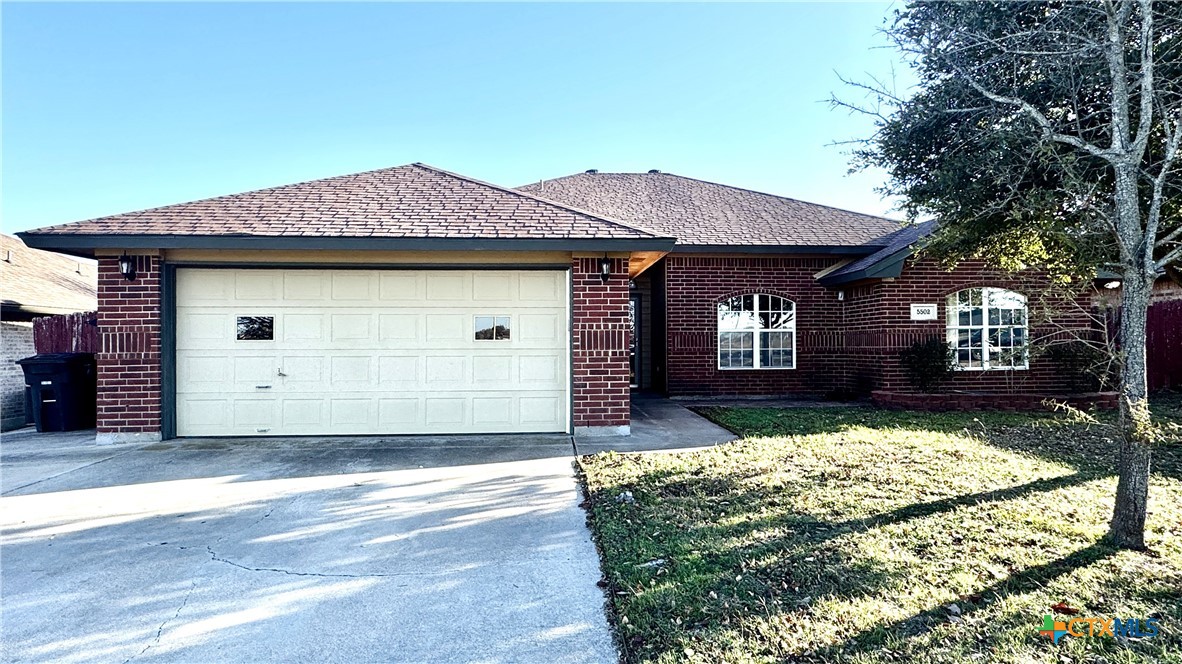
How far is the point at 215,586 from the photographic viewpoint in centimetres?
368

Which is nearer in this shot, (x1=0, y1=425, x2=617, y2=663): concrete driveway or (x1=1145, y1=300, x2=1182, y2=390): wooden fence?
(x1=0, y1=425, x2=617, y2=663): concrete driveway

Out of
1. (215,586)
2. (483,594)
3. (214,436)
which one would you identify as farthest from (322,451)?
(483,594)

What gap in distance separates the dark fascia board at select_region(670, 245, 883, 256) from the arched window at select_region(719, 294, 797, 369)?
109cm

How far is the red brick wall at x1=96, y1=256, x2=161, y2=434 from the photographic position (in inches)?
313

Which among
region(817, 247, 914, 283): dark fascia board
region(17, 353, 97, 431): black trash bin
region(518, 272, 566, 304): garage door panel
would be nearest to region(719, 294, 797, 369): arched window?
region(817, 247, 914, 283): dark fascia board

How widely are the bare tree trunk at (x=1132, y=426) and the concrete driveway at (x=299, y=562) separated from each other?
3672mm

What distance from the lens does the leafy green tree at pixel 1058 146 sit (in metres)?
4.16

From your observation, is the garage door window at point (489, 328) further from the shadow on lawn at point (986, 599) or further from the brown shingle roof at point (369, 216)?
the shadow on lawn at point (986, 599)

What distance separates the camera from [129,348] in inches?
313

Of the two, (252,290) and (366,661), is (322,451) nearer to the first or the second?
(252,290)

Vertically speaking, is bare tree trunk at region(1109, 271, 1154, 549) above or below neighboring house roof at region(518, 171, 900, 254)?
below

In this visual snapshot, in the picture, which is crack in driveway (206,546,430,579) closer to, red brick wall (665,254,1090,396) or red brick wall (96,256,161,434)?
red brick wall (96,256,161,434)

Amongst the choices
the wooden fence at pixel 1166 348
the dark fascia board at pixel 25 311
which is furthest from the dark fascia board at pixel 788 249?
the dark fascia board at pixel 25 311

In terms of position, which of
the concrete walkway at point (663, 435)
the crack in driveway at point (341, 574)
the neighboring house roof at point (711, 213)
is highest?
the neighboring house roof at point (711, 213)
